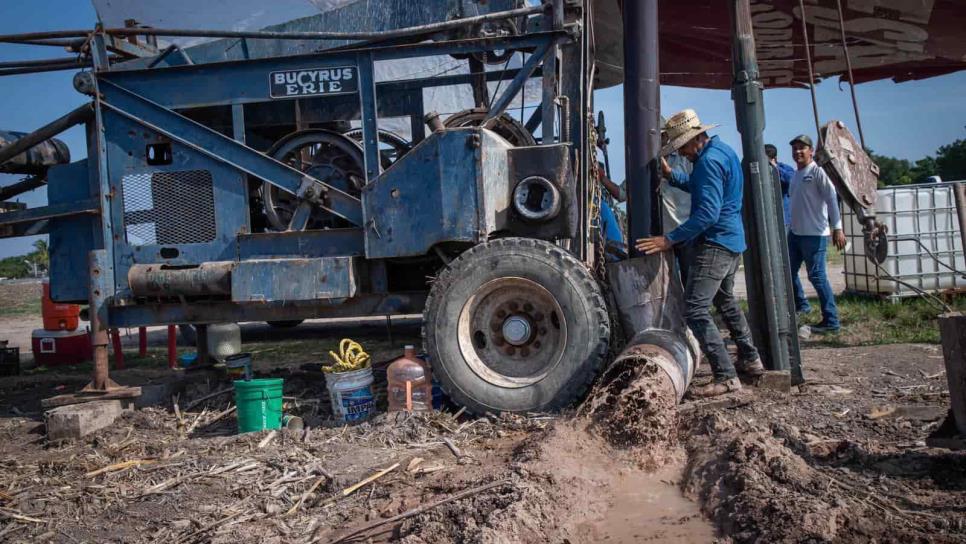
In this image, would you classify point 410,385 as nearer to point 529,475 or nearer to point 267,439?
point 267,439

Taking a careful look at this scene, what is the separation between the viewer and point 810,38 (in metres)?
9.80

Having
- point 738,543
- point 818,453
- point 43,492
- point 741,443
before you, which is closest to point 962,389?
point 818,453

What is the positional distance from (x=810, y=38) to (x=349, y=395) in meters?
8.19

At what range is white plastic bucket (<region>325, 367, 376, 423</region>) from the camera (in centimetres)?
507

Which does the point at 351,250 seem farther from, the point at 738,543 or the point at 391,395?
the point at 738,543

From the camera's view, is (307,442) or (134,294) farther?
(134,294)

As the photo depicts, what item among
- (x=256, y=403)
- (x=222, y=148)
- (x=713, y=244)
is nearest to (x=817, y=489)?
(x=713, y=244)

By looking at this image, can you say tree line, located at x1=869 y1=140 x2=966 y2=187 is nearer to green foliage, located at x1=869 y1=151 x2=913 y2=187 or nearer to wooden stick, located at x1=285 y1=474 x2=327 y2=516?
green foliage, located at x1=869 y1=151 x2=913 y2=187

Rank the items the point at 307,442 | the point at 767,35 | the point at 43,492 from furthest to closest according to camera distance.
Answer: the point at 767,35 → the point at 307,442 → the point at 43,492

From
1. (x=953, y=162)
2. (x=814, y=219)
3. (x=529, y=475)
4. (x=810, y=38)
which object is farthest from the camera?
(x=953, y=162)

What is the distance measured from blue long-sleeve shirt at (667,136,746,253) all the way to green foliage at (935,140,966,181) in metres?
34.9

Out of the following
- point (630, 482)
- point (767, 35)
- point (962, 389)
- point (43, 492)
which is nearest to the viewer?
point (962, 389)

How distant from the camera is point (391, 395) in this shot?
16.9 feet

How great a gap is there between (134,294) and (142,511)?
2.22 metres
